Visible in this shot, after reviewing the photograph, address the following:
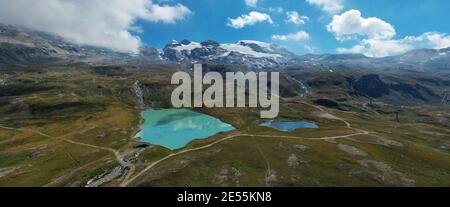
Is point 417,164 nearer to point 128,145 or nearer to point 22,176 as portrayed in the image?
point 128,145

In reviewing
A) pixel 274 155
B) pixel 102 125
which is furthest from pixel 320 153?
pixel 102 125

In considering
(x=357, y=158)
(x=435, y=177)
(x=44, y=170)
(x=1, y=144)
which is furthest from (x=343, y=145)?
(x=1, y=144)

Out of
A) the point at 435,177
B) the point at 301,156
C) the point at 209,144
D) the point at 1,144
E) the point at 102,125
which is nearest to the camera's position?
the point at 435,177

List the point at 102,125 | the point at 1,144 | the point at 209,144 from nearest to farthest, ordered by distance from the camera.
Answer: the point at 209,144
the point at 1,144
the point at 102,125

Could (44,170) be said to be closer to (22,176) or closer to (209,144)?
(22,176)

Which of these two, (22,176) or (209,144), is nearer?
(22,176)

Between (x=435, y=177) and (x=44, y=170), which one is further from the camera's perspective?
(x=44, y=170)
